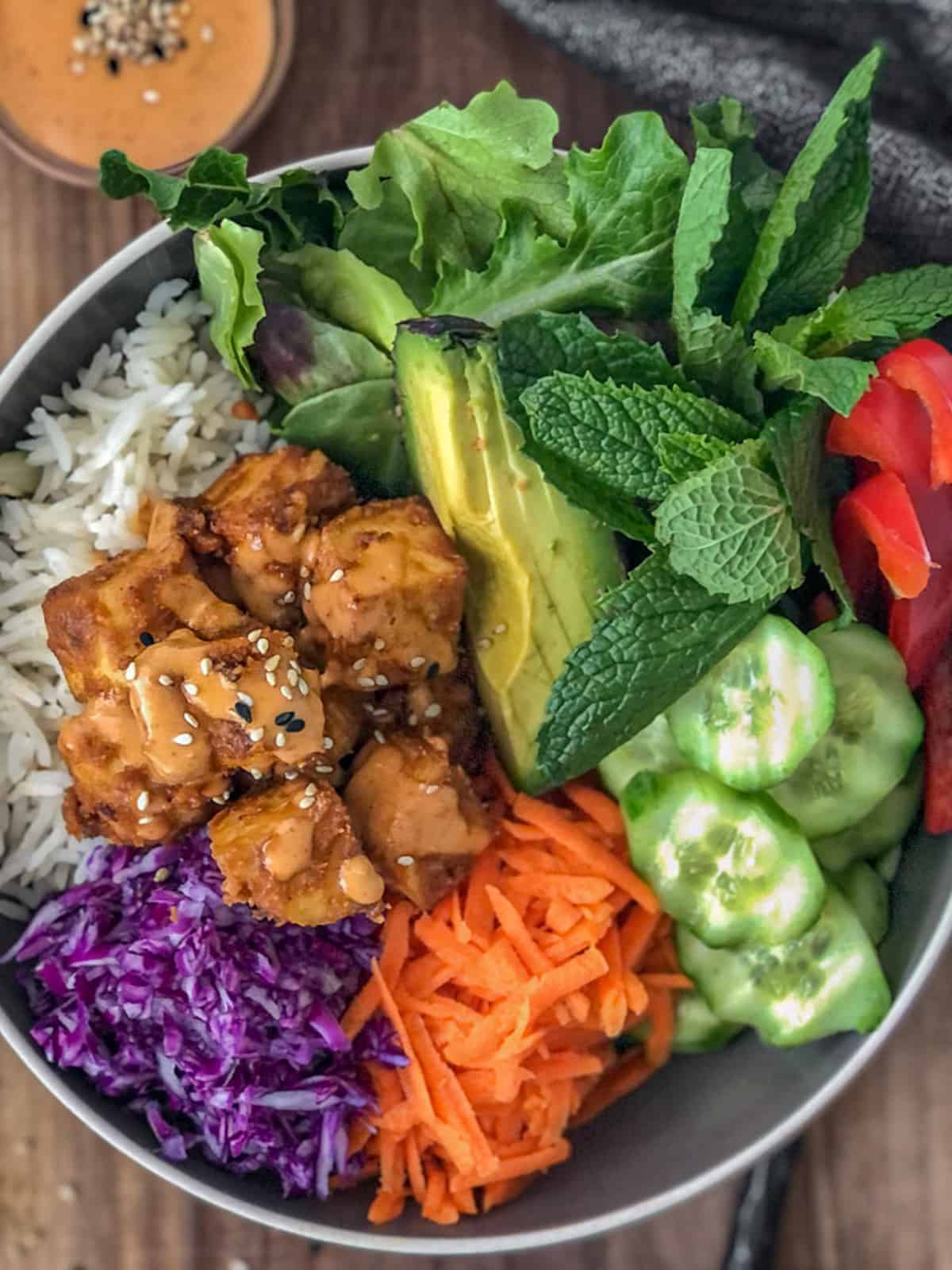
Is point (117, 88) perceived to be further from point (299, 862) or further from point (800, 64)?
point (299, 862)

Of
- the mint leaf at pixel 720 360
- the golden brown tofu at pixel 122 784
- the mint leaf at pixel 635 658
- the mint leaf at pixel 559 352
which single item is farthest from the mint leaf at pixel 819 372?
the golden brown tofu at pixel 122 784

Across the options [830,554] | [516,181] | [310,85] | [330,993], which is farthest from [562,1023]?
[310,85]

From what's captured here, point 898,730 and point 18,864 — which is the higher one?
point 898,730

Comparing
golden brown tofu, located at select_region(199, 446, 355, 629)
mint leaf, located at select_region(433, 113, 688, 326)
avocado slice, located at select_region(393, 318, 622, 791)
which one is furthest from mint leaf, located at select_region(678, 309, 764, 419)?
golden brown tofu, located at select_region(199, 446, 355, 629)

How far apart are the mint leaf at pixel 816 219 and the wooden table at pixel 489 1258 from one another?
0.52 metres

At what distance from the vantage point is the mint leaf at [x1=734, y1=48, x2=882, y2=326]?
5.43 ft

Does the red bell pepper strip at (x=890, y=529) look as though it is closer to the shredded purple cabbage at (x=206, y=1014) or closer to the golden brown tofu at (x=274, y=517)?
the golden brown tofu at (x=274, y=517)

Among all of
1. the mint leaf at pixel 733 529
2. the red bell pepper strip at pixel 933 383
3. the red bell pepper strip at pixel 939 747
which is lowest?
the red bell pepper strip at pixel 939 747

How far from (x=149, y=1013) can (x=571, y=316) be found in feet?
3.67

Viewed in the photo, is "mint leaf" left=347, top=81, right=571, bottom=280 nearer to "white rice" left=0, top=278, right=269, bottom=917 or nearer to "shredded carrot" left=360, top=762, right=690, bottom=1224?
"white rice" left=0, top=278, right=269, bottom=917

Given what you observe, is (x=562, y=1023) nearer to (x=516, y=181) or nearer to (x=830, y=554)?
(x=830, y=554)

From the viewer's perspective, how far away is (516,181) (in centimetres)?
182

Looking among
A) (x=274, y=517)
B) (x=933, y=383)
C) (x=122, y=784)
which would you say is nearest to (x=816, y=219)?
(x=933, y=383)

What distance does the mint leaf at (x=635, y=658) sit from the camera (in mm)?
1689
